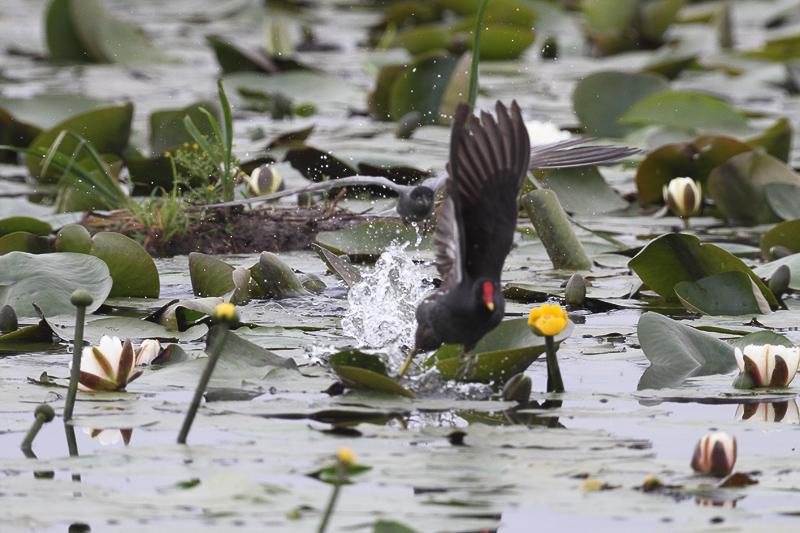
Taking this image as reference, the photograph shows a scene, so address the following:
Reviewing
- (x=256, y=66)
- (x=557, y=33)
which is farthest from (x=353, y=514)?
(x=557, y=33)

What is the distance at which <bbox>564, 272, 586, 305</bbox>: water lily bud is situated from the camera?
172 inches

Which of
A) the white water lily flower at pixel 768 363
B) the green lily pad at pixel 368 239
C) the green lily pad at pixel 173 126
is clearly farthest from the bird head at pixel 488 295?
the green lily pad at pixel 173 126

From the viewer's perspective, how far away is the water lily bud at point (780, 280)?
172 inches

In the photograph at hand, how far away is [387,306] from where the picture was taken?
4.06 metres

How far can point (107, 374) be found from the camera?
130 inches

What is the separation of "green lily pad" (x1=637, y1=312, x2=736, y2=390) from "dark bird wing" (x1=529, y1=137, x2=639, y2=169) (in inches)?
21.1

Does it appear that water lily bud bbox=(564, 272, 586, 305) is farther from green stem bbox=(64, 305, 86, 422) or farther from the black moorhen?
green stem bbox=(64, 305, 86, 422)

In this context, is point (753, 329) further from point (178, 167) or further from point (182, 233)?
point (178, 167)

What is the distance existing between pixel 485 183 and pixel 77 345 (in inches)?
38.4

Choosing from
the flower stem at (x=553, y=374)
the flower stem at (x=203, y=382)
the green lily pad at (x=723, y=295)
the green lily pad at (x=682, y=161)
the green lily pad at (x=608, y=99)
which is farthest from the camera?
the green lily pad at (x=608, y=99)

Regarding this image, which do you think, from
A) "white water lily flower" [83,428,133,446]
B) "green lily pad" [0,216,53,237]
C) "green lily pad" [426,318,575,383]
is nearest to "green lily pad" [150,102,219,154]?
"green lily pad" [0,216,53,237]

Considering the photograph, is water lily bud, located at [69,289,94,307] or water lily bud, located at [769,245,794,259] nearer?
water lily bud, located at [69,289,94,307]

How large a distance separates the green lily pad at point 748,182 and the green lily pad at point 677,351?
2.18 meters

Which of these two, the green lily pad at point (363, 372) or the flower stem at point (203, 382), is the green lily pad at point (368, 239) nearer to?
the green lily pad at point (363, 372)
